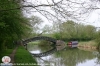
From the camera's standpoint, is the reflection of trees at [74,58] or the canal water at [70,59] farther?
the reflection of trees at [74,58]

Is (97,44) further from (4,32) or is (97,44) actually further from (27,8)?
(27,8)

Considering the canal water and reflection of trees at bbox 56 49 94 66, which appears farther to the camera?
reflection of trees at bbox 56 49 94 66

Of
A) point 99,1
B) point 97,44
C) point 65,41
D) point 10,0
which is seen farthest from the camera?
point 65,41

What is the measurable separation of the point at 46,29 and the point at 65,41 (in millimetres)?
8566

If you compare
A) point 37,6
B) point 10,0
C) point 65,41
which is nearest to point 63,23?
point 37,6

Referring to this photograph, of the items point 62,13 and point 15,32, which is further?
point 15,32

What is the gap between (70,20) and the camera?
19.8 feet

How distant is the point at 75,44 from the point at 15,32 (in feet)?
131

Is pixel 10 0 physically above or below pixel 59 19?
above

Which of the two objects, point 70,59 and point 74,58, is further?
point 74,58

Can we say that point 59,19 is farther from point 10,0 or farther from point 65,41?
point 65,41

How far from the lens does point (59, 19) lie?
19.5 ft

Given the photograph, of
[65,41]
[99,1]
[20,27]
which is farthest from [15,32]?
[65,41]

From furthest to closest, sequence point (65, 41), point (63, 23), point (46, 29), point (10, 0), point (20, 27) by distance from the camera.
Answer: point (65, 41)
point (46, 29)
point (20, 27)
point (10, 0)
point (63, 23)
